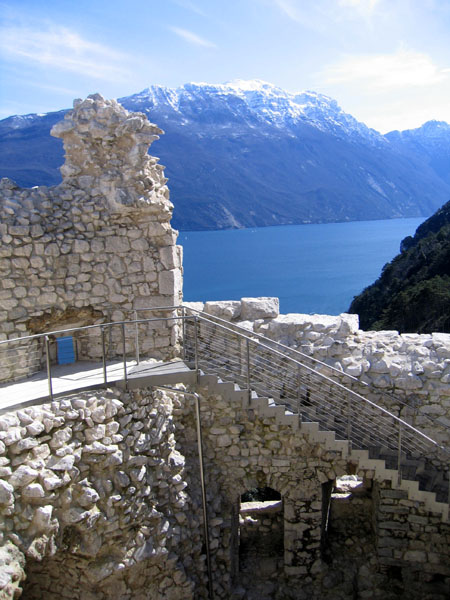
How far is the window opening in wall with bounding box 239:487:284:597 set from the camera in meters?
8.40

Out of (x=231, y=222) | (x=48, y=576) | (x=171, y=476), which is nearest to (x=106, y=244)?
(x=171, y=476)

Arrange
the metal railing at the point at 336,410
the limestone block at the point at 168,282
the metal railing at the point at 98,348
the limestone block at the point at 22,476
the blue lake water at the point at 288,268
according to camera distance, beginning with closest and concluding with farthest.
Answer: the limestone block at the point at 22,476 → the metal railing at the point at 98,348 → the metal railing at the point at 336,410 → the limestone block at the point at 168,282 → the blue lake water at the point at 288,268

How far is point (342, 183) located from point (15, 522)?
201 m

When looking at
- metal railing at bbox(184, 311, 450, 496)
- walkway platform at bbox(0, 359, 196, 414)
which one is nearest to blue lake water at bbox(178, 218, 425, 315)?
metal railing at bbox(184, 311, 450, 496)

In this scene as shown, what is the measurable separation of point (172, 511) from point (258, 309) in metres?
3.81

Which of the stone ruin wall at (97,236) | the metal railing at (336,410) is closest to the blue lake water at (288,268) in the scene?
the metal railing at (336,410)

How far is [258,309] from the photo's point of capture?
906 centimetres

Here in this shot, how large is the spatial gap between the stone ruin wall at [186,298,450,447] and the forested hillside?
39.4ft

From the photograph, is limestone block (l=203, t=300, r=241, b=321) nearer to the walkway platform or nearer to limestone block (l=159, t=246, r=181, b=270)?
limestone block (l=159, t=246, r=181, b=270)

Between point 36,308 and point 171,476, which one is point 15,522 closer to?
point 171,476

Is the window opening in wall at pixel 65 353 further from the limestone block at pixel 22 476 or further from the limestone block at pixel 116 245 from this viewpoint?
the limestone block at pixel 22 476

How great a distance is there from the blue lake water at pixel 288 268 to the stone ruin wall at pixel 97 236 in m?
42.3

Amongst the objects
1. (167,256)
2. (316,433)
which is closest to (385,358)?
(316,433)

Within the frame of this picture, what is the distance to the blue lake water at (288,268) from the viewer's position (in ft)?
187
